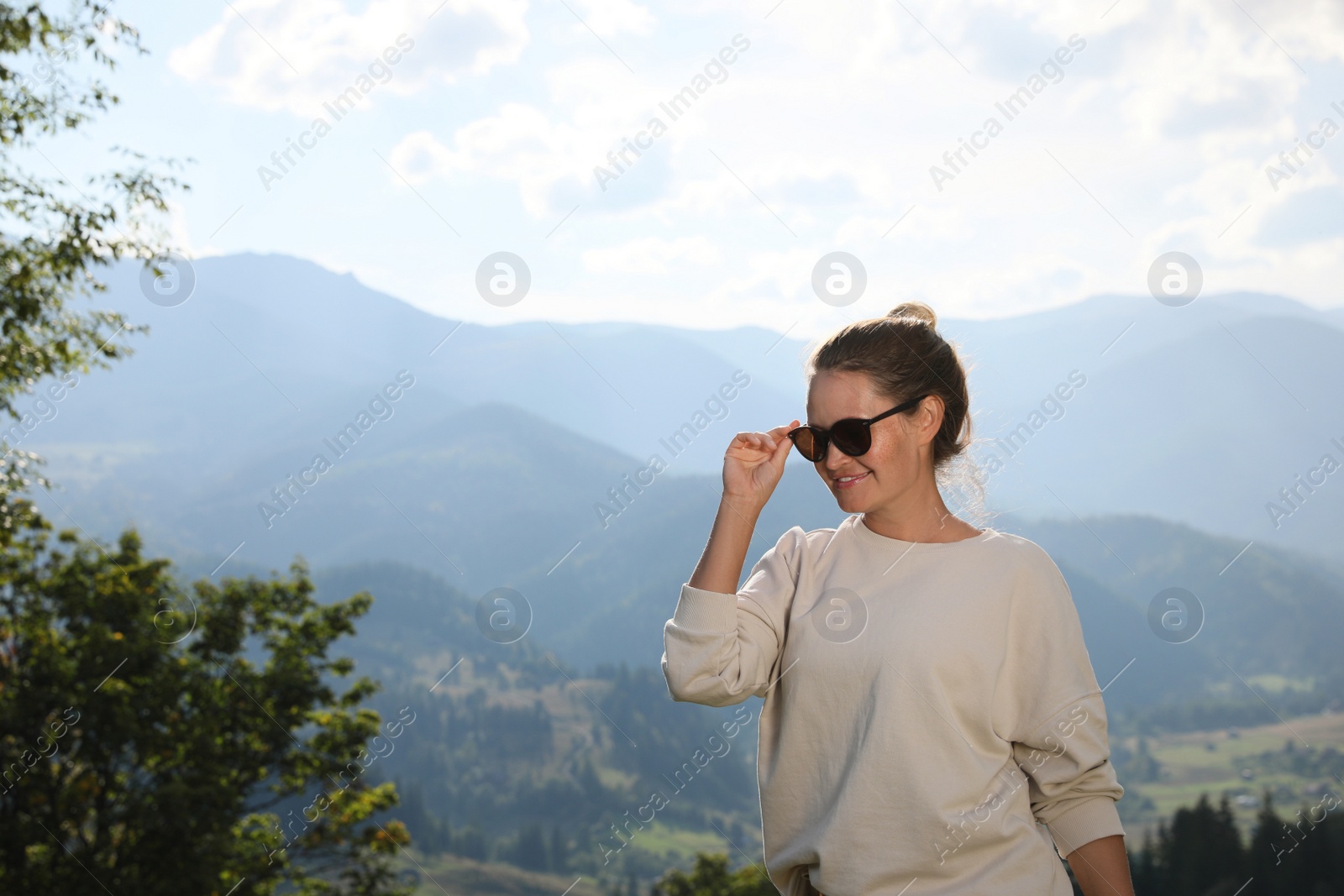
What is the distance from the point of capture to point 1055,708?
176cm

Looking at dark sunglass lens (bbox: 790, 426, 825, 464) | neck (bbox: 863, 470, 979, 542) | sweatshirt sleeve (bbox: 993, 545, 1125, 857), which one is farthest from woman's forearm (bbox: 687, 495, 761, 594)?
sweatshirt sleeve (bbox: 993, 545, 1125, 857)

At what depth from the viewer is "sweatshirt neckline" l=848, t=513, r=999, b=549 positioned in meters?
1.83

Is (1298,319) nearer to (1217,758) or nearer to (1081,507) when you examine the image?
(1081,507)

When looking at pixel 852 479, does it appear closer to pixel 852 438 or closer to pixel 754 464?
pixel 852 438

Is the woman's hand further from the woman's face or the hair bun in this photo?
the hair bun

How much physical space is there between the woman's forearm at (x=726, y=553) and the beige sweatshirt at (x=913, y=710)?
27 millimetres

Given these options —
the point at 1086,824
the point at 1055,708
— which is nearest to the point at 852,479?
the point at 1055,708

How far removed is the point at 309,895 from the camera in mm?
14891

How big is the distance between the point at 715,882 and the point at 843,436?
27758 millimetres

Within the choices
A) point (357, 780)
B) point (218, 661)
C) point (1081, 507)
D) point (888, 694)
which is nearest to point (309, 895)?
point (357, 780)

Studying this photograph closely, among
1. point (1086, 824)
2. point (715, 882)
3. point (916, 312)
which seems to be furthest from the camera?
point (715, 882)

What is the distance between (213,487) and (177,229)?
19004 cm

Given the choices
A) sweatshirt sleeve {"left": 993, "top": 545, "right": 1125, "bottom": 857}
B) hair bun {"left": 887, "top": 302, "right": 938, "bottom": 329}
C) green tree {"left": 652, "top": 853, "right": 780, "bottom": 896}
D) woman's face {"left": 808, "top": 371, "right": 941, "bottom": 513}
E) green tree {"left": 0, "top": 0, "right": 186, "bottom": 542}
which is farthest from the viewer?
green tree {"left": 652, "top": 853, "right": 780, "bottom": 896}

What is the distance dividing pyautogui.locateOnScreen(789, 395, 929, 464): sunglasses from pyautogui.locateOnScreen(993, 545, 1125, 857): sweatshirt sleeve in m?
0.38
